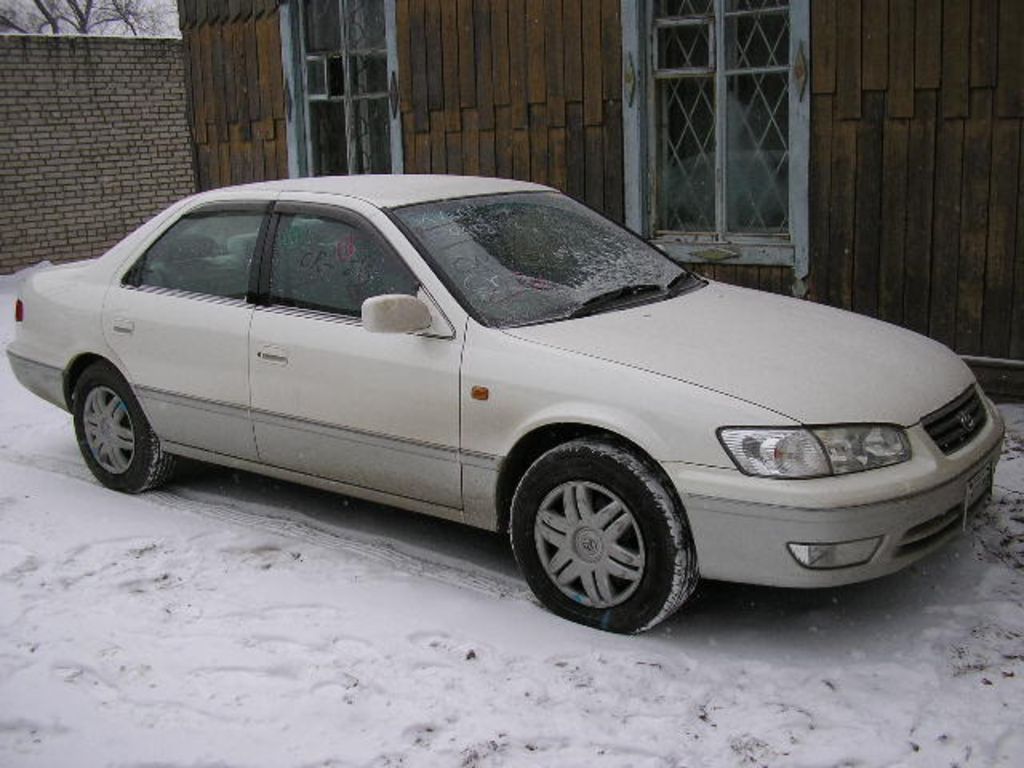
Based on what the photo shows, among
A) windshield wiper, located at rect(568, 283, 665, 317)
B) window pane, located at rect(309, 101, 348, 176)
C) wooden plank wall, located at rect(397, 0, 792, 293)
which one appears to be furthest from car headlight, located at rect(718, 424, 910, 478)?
window pane, located at rect(309, 101, 348, 176)

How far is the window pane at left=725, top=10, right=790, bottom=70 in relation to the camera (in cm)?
774

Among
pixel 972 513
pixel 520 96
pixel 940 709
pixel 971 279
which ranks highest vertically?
pixel 520 96

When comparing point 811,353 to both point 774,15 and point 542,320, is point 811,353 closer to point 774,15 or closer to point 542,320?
point 542,320

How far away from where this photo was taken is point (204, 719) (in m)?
3.81

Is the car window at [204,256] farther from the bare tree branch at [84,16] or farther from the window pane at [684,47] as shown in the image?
the bare tree branch at [84,16]

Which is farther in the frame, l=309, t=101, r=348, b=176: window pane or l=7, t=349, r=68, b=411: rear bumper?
l=309, t=101, r=348, b=176: window pane

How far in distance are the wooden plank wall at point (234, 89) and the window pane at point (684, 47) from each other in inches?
158

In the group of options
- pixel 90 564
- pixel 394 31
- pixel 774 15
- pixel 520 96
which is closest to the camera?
pixel 90 564

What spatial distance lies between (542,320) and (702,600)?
4.02 feet

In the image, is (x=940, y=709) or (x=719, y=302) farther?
(x=719, y=302)

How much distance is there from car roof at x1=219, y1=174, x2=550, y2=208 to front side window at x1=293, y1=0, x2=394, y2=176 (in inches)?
177

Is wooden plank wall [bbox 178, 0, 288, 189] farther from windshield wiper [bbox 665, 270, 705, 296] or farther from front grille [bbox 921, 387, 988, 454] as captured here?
front grille [bbox 921, 387, 988, 454]

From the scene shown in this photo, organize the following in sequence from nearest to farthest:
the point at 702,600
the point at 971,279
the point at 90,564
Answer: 1. the point at 702,600
2. the point at 90,564
3. the point at 971,279

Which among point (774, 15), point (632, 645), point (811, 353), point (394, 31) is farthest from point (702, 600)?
point (394, 31)
